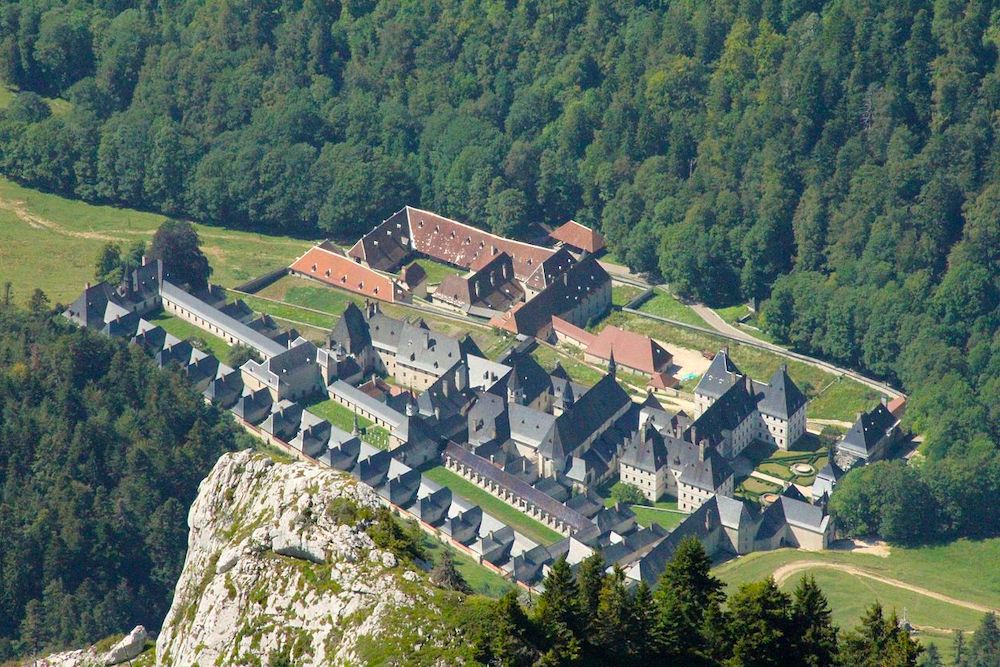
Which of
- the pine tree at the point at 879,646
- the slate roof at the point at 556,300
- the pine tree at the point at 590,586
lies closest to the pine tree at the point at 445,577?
the pine tree at the point at 590,586

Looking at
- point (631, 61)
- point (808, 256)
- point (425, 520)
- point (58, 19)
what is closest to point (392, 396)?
point (425, 520)

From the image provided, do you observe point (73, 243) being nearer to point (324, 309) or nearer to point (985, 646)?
point (324, 309)

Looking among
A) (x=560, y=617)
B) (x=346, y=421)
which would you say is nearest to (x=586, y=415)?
(x=346, y=421)

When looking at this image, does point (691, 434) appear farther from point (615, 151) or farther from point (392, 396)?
point (615, 151)

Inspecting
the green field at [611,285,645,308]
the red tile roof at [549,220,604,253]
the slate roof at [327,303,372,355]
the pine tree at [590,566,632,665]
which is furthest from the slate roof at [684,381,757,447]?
the pine tree at [590,566,632,665]

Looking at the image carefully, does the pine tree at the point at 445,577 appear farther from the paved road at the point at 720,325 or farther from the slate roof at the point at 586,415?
the paved road at the point at 720,325

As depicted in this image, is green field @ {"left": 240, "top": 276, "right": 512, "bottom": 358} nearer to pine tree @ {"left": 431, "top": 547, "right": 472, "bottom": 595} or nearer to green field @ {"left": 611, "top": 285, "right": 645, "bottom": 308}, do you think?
green field @ {"left": 611, "top": 285, "right": 645, "bottom": 308}
